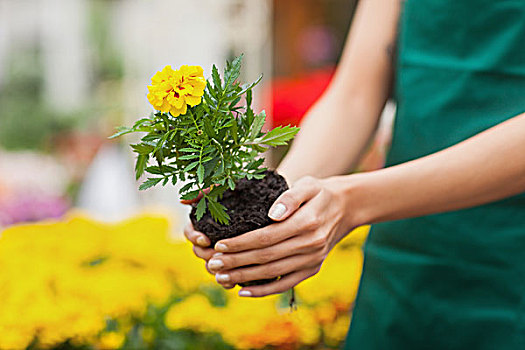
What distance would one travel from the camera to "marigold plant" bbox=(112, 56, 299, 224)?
3.10ft

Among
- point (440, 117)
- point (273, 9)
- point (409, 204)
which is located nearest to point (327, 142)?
point (440, 117)

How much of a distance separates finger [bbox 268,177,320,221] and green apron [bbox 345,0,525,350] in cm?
42

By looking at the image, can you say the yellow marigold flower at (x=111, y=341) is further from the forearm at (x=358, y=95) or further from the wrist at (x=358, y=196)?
the wrist at (x=358, y=196)

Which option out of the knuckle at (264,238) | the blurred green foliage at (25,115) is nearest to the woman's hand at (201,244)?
the knuckle at (264,238)

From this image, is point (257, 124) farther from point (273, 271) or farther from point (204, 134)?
point (273, 271)

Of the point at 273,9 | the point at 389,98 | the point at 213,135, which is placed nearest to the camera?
the point at 213,135

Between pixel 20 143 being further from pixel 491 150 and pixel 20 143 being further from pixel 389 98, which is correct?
pixel 491 150

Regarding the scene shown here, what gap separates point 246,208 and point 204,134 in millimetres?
147

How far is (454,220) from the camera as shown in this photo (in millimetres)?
1300

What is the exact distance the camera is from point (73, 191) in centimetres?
575

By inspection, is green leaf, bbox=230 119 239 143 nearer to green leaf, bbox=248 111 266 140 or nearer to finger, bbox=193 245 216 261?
green leaf, bbox=248 111 266 140

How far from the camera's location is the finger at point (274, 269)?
0.99 metres

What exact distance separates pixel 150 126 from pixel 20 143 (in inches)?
254

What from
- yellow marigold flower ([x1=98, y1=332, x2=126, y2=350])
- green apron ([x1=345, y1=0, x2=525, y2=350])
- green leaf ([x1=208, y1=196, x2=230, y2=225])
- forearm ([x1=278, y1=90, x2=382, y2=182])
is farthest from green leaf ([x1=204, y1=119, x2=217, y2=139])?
yellow marigold flower ([x1=98, y1=332, x2=126, y2=350])
